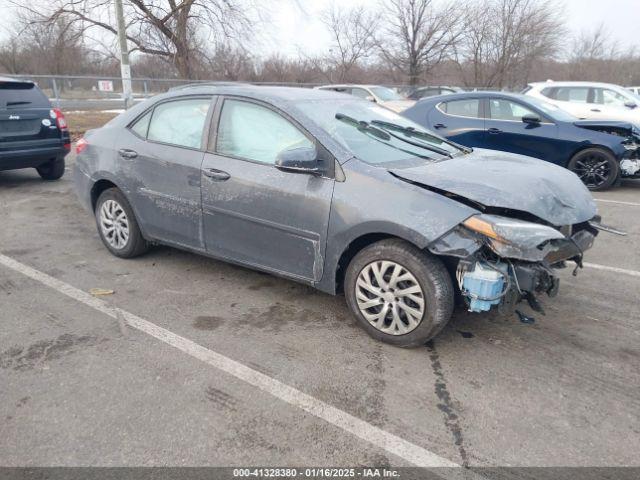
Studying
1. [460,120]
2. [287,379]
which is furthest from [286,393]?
[460,120]

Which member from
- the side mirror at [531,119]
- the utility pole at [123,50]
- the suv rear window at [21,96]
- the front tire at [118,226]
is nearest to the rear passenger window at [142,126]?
the front tire at [118,226]

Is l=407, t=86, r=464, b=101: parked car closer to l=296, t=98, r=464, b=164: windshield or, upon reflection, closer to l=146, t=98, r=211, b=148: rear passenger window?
l=296, t=98, r=464, b=164: windshield

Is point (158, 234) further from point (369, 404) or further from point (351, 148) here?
point (369, 404)

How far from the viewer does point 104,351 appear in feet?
10.4

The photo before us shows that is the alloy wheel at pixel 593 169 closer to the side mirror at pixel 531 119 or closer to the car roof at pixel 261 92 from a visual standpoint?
the side mirror at pixel 531 119

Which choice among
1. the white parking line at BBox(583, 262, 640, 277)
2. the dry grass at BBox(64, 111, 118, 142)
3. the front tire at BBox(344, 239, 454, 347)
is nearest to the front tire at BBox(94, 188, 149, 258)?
the front tire at BBox(344, 239, 454, 347)

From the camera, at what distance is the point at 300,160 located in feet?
10.8

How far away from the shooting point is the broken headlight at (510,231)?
2.85 metres

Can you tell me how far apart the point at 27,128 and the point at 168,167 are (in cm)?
458

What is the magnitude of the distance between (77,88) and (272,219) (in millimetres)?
19052

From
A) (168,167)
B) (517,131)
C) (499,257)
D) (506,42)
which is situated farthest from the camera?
(506,42)

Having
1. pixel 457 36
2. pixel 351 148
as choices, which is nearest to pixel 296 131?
pixel 351 148

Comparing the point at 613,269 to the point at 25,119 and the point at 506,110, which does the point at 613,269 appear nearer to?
the point at 506,110

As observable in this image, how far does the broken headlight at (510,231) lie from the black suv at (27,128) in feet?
22.5
